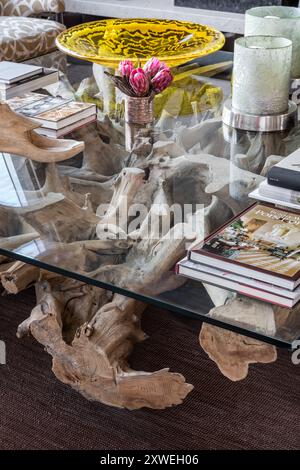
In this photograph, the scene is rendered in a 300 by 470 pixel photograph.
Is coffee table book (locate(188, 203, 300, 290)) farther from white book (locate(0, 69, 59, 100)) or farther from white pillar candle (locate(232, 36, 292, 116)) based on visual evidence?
white book (locate(0, 69, 59, 100))

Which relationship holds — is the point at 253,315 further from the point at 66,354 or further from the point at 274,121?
the point at 274,121

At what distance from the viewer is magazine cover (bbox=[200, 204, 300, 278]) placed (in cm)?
115

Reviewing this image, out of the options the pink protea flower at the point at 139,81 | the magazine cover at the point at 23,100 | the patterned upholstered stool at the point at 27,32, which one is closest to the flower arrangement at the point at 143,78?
the pink protea flower at the point at 139,81

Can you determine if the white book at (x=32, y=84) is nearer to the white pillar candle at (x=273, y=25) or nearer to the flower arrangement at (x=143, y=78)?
the flower arrangement at (x=143, y=78)

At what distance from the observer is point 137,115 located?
184 cm

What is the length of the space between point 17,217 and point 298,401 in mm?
759

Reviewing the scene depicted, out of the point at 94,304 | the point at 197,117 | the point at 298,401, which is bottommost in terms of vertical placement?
the point at 298,401

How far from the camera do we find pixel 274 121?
5.95ft

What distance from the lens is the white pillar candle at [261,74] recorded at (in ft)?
5.66

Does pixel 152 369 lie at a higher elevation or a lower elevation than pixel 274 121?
lower

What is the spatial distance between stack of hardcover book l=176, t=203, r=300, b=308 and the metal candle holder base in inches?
21.5

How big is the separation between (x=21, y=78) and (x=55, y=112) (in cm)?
32

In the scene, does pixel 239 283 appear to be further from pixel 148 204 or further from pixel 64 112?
pixel 64 112
